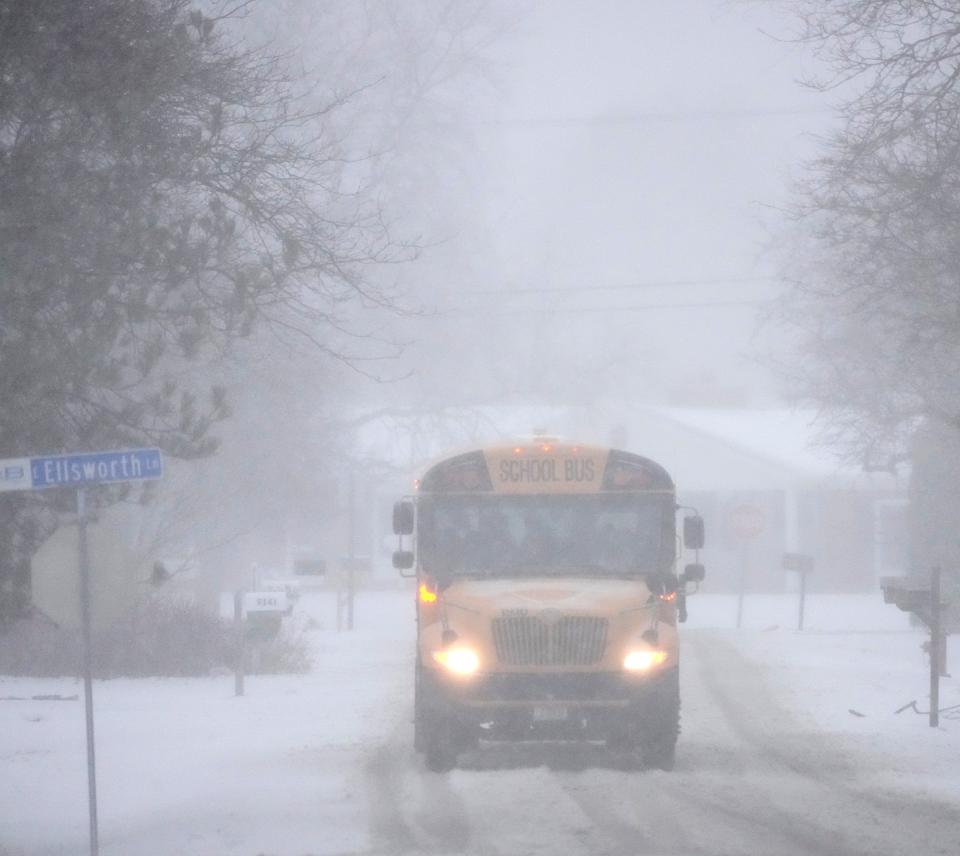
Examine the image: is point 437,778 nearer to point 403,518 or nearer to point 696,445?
point 403,518

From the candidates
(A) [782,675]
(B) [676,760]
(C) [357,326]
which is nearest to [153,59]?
(B) [676,760]

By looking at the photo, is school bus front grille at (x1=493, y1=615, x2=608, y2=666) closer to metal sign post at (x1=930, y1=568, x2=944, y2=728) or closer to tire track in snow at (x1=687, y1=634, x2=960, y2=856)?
tire track in snow at (x1=687, y1=634, x2=960, y2=856)

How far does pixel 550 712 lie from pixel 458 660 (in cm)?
87

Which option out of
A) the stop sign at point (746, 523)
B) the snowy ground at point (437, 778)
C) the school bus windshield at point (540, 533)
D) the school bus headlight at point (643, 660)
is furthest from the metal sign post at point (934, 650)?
the stop sign at point (746, 523)

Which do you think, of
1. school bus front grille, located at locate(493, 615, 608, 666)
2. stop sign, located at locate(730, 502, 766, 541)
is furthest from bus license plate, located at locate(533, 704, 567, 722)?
stop sign, located at locate(730, 502, 766, 541)

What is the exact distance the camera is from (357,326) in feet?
106

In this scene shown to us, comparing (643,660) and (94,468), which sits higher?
(94,468)

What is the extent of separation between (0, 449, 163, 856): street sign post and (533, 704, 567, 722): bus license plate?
3950 mm

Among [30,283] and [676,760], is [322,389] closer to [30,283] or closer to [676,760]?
[676,760]

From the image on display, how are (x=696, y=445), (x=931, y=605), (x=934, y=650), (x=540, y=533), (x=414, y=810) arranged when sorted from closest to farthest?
(x=414, y=810)
(x=540, y=533)
(x=934, y=650)
(x=931, y=605)
(x=696, y=445)

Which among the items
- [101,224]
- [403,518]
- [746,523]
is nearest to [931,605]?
[403,518]

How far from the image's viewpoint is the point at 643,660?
12398 millimetres

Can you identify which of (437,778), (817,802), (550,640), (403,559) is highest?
→ (403,559)

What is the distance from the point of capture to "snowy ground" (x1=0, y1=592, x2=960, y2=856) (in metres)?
10.3
